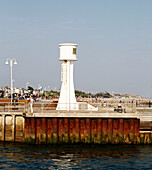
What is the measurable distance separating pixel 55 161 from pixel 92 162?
2.96 meters

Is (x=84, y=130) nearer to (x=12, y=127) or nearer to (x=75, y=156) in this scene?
(x=75, y=156)

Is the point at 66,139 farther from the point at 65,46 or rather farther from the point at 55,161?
the point at 65,46

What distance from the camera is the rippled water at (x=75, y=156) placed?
92.0 ft

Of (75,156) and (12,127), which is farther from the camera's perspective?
(12,127)

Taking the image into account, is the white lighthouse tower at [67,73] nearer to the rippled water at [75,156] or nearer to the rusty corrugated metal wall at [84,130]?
the rusty corrugated metal wall at [84,130]

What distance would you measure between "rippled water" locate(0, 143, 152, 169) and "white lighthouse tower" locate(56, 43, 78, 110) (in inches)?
307

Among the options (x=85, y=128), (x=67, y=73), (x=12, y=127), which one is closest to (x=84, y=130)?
(x=85, y=128)

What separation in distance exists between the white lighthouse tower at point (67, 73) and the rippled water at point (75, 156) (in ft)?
25.6

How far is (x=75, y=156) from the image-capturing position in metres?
30.6

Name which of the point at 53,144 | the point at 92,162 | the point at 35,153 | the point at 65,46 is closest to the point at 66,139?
the point at 53,144

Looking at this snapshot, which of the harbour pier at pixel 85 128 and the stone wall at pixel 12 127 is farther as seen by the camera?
the stone wall at pixel 12 127

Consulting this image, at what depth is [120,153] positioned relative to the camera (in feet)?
103

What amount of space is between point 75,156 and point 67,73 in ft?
40.3

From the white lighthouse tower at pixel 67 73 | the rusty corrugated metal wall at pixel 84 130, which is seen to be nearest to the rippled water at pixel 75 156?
the rusty corrugated metal wall at pixel 84 130
